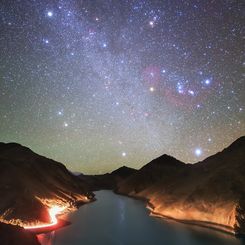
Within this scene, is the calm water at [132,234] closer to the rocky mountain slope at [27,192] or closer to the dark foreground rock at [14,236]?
the rocky mountain slope at [27,192]

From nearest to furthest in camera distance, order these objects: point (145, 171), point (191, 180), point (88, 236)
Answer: point (88, 236), point (191, 180), point (145, 171)

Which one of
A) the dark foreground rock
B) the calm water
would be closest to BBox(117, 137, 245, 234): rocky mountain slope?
the calm water

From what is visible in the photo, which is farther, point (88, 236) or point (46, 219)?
point (46, 219)

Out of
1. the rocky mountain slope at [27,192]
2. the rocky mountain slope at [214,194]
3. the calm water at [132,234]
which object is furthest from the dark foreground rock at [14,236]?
the rocky mountain slope at [214,194]

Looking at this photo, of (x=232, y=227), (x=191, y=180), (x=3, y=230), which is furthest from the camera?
(x=191, y=180)

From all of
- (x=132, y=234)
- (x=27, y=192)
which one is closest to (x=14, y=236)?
(x=132, y=234)

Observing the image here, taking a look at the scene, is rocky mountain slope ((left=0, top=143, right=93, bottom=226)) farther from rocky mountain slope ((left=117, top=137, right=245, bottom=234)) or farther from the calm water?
rocky mountain slope ((left=117, top=137, right=245, bottom=234))

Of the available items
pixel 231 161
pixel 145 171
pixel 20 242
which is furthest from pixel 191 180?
pixel 145 171

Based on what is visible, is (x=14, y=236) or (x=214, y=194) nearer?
(x=14, y=236)

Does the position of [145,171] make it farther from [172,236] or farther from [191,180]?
[172,236]

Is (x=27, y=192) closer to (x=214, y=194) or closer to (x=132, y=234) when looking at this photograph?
(x=132, y=234)

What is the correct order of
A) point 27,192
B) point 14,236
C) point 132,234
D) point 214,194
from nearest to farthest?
point 14,236
point 132,234
point 27,192
point 214,194
